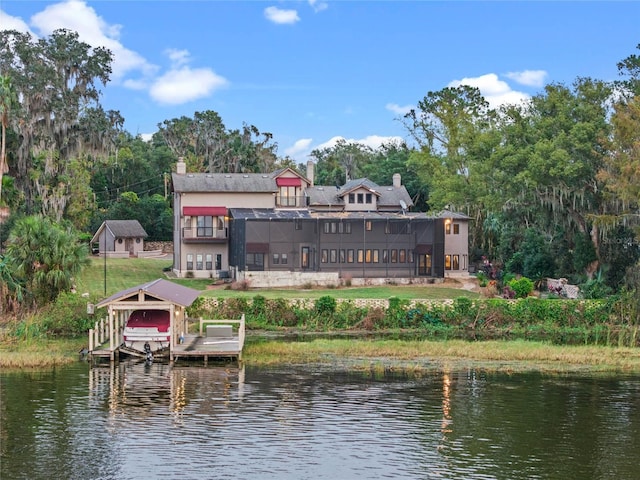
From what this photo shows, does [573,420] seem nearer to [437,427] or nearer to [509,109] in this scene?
[437,427]

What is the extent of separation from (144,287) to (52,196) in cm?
4663

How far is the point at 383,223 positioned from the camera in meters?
72.0

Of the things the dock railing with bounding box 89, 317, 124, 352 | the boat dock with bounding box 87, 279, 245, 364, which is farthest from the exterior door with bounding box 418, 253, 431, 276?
the boat dock with bounding box 87, 279, 245, 364

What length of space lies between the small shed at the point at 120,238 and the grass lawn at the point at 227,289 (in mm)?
10653

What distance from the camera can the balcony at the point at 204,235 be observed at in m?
73.5

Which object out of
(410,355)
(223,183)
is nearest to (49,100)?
(223,183)

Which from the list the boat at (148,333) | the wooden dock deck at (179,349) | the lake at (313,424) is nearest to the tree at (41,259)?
the wooden dock deck at (179,349)

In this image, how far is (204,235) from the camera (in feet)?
244

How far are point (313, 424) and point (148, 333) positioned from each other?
14.6m

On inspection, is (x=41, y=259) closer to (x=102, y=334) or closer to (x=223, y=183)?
(x=102, y=334)

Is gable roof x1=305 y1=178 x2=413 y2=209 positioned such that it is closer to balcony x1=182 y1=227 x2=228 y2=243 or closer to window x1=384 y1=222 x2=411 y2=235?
window x1=384 y1=222 x2=411 y2=235

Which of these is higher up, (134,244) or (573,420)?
(134,244)

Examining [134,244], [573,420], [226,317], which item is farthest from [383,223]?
[573,420]

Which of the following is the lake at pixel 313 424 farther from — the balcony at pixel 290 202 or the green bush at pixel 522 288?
the balcony at pixel 290 202
